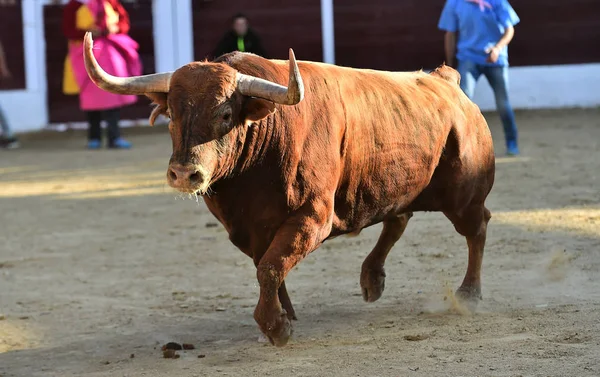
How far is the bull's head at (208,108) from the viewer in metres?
3.37

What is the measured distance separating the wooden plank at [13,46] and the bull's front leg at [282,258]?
9.01 m

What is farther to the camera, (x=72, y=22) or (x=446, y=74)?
(x=72, y=22)

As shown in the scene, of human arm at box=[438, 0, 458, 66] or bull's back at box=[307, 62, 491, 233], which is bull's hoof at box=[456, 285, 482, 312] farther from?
human arm at box=[438, 0, 458, 66]

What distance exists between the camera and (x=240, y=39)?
11.6 metres

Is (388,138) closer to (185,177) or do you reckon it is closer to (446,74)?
(446,74)

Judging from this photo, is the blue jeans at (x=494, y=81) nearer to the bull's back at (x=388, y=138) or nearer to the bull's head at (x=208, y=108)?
the bull's back at (x=388, y=138)

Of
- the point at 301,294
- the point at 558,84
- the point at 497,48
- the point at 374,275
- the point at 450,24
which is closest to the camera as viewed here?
the point at 374,275

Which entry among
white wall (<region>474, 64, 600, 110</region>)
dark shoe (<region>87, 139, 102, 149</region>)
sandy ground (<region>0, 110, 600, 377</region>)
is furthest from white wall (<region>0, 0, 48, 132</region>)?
white wall (<region>474, 64, 600, 110</region>)

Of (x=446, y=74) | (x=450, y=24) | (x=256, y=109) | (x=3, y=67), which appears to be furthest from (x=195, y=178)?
(x=3, y=67)

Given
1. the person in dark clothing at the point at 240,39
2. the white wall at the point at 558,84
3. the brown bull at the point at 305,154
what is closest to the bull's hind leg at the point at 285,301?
the brown bull at the point at 305,154

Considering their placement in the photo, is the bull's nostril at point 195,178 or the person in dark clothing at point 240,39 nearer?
the bull's nostril at point 195,178

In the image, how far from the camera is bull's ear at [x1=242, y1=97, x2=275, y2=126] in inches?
140

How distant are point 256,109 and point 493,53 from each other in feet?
15.6

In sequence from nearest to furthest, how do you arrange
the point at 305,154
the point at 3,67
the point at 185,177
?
the point at 185,177 < the point at 305,154 < the point at 3,67
